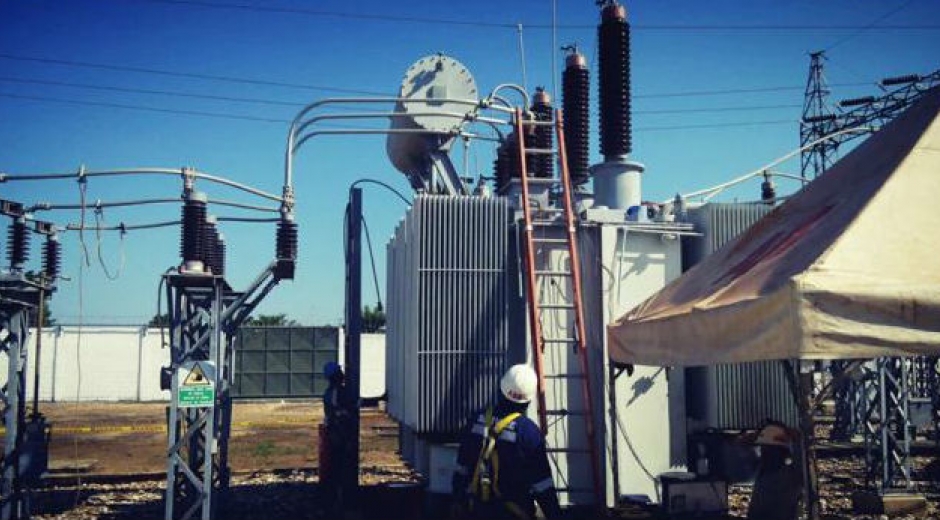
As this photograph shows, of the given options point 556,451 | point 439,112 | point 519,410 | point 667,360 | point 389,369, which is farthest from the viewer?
point 389,369

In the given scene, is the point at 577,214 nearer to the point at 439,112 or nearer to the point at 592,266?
the point at 592,266

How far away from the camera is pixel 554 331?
10836mm

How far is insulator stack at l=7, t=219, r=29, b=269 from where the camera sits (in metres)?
12.6

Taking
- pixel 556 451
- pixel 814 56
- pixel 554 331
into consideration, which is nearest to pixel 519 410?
pixel 556 451

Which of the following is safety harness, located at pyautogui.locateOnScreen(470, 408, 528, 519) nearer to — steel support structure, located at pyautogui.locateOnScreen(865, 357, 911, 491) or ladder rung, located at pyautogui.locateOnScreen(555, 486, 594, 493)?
ladder rung, located at pyautogui.locateOnScreen(555, 486, 594, 493)

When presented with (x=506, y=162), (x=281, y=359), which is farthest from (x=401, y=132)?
(x=281, y=359)

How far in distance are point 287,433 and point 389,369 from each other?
1170 centimetres

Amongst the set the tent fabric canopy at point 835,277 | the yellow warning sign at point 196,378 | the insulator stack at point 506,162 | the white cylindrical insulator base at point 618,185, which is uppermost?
the insulator stack at point 506,162

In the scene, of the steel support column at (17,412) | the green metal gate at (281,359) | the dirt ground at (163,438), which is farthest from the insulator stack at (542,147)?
the green metal gate at (281,359)

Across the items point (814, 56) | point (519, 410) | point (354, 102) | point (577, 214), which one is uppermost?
point (814, 56)

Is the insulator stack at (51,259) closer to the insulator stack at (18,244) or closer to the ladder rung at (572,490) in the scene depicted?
the insulator stack at (18,244)

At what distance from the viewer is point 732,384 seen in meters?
11.2

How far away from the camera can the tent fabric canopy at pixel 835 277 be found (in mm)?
5176

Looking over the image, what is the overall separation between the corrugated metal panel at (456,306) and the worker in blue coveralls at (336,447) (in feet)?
7.11
